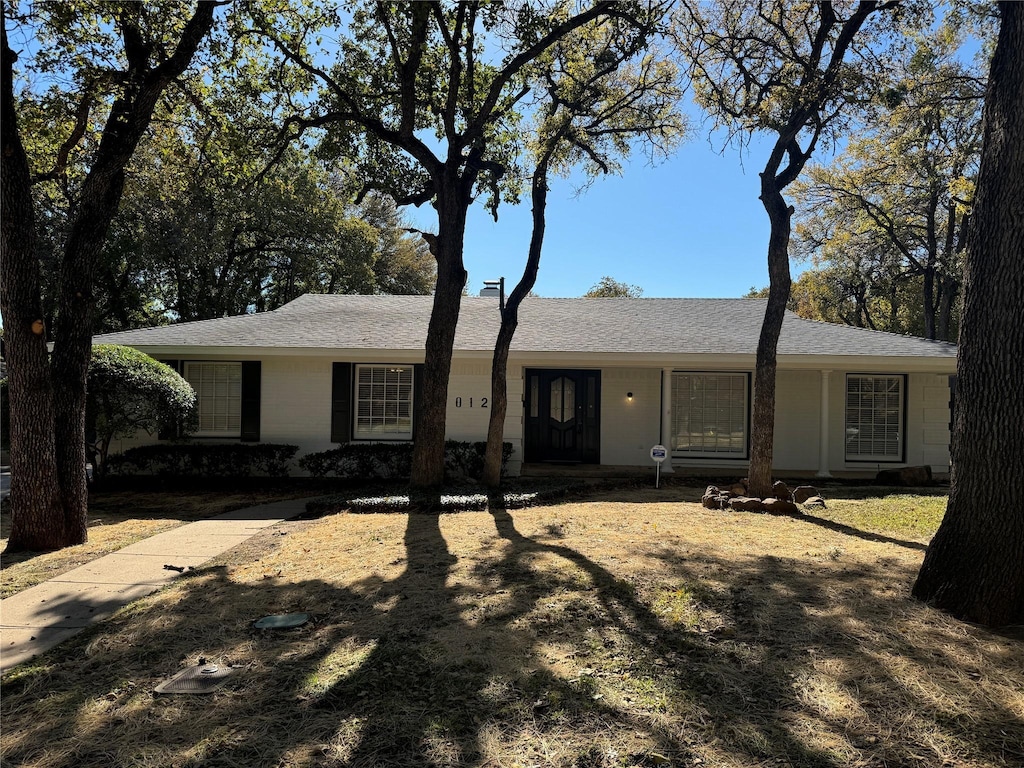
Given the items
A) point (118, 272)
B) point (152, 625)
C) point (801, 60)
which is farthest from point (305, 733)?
point (118, 272)

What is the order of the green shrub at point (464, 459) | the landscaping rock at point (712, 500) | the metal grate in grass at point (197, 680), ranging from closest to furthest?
1. the metal grate in grass at point (197, 680)
2. the landscaping rock at point (712, 500)
3. the green shrub at point (464, 459)

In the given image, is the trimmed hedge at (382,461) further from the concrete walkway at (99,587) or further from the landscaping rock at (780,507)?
the landscaping rock at (780,507)

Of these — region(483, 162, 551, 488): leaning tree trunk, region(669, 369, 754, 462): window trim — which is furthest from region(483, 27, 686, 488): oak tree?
region(669, 369, 754, 462): window trim

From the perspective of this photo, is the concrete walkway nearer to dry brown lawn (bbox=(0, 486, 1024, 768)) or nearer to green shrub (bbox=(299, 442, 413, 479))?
dry brown lawn (bbox=(0, 486, 1024, 768))

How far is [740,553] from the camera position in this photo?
538 centimetres

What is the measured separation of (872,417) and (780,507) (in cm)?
575

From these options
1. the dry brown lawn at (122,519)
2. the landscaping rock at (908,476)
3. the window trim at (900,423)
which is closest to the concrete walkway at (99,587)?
the dry brown lawn at (122,519)

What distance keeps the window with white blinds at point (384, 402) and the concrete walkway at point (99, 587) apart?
4.33 meters

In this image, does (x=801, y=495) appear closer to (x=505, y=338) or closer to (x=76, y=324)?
(x=505, y=338)

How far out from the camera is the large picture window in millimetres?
12242

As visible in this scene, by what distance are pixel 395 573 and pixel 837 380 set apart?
10.4 metres

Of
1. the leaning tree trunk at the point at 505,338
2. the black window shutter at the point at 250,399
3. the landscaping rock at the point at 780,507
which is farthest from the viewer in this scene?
the black window shutter at the point at 250,399

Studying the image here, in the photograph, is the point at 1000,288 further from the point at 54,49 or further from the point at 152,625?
the point at 54,49

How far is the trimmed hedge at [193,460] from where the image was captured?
1059 centimetres
